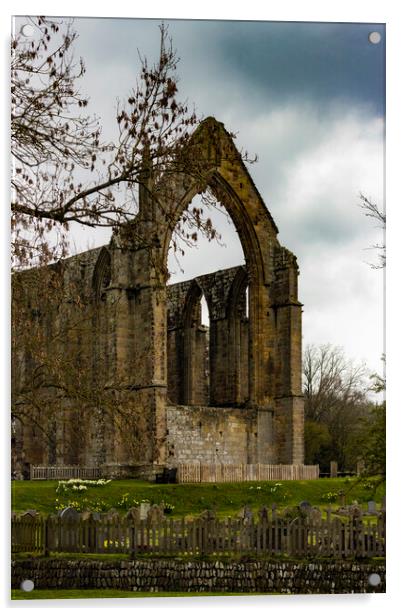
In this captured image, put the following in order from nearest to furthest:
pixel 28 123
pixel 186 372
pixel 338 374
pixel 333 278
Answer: pixel 28 123 < pixel 333 278 < pixel 338 374 < pixel 186 372

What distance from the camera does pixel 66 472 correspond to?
2897cm

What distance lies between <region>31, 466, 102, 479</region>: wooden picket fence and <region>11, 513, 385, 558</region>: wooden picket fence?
39.2ft

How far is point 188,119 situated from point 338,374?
43.8ft

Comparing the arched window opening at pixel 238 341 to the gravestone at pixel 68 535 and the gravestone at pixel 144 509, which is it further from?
the gravestone at pixel 68 535

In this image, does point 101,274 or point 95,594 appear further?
point 101,274

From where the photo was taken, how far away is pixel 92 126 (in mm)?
14930

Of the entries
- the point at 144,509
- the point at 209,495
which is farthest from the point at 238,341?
the point at 144,509

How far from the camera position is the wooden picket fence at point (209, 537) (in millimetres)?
15383

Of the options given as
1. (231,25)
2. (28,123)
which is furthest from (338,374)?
(28,123)

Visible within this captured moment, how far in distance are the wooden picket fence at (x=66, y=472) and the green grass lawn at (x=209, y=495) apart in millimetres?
2910

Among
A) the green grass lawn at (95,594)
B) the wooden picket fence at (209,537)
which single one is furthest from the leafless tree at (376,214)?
the green grass lawn at (95,594)

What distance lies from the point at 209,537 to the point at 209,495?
6646 mm

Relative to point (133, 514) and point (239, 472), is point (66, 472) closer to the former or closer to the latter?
point (239, 472)

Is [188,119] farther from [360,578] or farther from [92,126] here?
[360,578]
